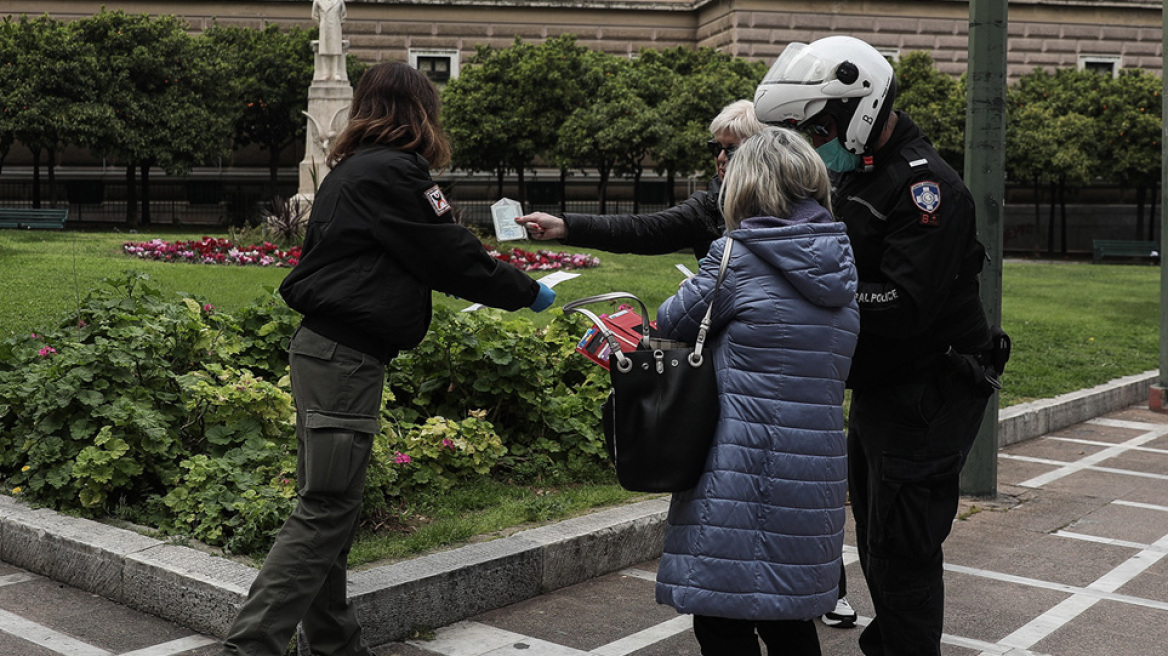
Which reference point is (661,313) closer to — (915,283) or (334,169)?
(915,283)

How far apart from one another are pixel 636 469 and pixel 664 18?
37697mm

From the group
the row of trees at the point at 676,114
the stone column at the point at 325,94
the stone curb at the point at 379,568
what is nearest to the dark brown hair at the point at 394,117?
the stone curb at the point at 379,568

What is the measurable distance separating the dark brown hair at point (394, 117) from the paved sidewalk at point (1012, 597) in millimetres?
1767

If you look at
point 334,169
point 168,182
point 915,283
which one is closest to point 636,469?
point 915,283

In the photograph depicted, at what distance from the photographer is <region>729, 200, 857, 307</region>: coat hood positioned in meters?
3.16

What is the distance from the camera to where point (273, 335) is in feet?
21.5

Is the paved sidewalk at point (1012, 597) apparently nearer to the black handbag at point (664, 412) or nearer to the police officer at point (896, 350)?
the police officer at point (896, 350)

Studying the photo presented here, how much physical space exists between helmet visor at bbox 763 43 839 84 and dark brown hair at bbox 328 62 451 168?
1.06m

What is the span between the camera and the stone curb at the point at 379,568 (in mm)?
4391

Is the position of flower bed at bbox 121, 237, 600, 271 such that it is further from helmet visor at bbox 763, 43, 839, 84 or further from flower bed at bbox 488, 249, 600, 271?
helmet visor at bbox 763, 43, 839, 84

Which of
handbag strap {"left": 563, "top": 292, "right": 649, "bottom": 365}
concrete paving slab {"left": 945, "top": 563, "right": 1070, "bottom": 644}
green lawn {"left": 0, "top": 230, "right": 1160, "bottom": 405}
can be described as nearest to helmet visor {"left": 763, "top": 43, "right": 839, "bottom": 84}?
handbag strap {"left": 563, "top": 292, "right": 649, "bottom": 365}

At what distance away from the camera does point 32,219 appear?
2491 centimetres

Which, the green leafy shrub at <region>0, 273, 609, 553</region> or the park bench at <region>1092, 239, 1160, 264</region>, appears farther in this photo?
the park bench at <region>1092, 239, 1160, 264</region>

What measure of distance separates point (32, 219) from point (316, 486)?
77.7ft
